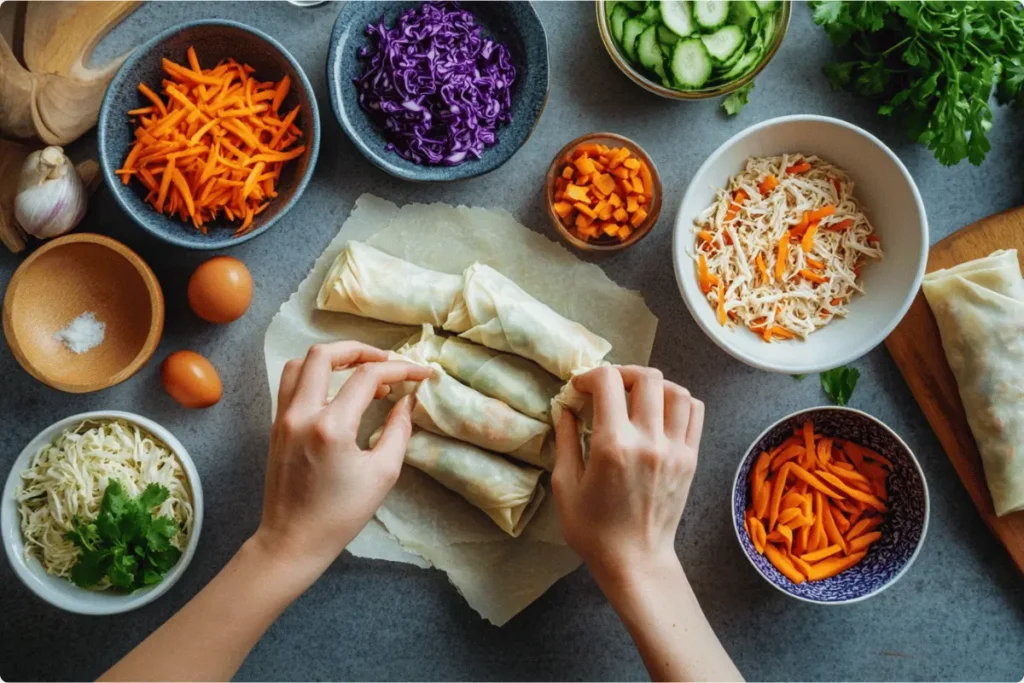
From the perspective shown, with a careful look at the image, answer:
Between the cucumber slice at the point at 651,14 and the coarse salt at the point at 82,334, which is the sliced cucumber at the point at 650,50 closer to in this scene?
the cucumber slice at the point at 651,14

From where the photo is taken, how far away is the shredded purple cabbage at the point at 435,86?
2.26 metres

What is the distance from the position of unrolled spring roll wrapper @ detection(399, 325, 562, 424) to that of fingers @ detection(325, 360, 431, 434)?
0.20 m

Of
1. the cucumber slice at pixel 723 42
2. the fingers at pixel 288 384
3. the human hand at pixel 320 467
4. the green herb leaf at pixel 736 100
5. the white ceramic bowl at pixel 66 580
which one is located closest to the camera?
the human hand at pixel 320 467

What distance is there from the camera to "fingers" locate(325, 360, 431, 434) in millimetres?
1860

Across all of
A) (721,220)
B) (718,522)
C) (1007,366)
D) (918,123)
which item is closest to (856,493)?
(718,522)

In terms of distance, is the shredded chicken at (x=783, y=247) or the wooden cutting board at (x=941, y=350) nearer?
the shredded chicken at (x=783, y=247)

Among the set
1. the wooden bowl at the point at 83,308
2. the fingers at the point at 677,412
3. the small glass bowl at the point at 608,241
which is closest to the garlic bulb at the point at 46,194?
the wooden bowl at the point at 83,308

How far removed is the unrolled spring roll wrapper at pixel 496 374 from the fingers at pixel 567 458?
0.16 meters

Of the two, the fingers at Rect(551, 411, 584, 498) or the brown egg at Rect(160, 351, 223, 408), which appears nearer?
the fingers at Rect(551, 411, 584, 498)

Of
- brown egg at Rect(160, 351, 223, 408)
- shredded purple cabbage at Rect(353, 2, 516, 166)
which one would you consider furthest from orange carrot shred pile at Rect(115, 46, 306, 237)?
brown egg at Rect(160, 351, 223, 408)

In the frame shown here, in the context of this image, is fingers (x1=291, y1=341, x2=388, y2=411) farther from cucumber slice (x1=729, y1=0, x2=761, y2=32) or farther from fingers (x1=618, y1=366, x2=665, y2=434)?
cucumber slice (x1=729, y1=0, x2=761, y2=32)

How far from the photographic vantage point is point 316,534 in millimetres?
1907

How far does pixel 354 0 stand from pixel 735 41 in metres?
1.06

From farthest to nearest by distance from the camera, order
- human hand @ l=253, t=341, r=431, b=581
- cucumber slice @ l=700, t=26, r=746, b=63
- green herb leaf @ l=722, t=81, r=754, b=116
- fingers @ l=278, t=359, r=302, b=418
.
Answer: green herb leaf @ l=722, t=81, r=754, b=116, cucumber slice @ l=700, t=26, r=746, b=63, fingers @ l=278, t=359, r=302, b=418, human hand @ l=253, t=341, r=431, b=581
